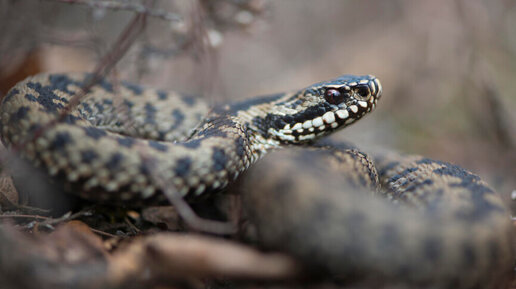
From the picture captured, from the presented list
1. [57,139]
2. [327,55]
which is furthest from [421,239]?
[327,55]

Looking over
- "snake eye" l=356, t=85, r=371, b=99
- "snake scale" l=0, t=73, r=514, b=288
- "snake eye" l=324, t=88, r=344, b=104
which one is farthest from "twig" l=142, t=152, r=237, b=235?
"snake eye" l=356, t=85, r=371, b=99

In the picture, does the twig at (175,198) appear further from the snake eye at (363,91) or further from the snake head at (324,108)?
the snake eye at (363,91)

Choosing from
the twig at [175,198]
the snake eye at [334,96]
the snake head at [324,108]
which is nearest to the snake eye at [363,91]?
the snake head at [324,108]

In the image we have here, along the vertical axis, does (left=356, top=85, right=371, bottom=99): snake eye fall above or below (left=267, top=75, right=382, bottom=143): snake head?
above

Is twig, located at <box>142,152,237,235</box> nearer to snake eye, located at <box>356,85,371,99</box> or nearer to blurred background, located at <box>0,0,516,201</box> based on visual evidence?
blurred background, located at <box>0,0,516,201</box>

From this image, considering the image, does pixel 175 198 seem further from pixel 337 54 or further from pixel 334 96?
pixel 337 54

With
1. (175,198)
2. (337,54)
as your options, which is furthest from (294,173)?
(337,54)
